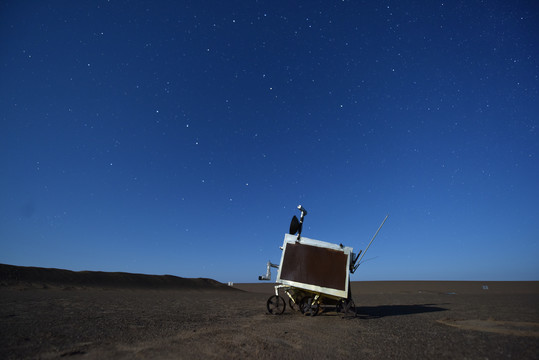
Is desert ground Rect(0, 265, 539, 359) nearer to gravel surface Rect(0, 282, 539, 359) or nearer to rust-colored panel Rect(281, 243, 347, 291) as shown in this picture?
gravel surface Rect(0, 282, 539, 359)

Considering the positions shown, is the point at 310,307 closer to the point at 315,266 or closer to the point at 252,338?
the point at 315,266

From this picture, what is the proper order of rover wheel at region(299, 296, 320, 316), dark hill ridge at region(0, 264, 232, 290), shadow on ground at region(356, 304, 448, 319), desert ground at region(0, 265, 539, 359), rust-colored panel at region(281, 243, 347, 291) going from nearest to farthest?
desert ground at region(0, 265, 539, 359)
rust-colored panel at region(281, 243, 347, 291)
rover wheel at region(299, 296, 320, 316)
shadow on ground at region(356, 304, 448, 319)
dark hill ridge at region(0, 264, 232, 290)

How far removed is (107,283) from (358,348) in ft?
106

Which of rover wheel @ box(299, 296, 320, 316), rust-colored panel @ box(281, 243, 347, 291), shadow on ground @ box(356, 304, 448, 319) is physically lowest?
shadow on ground @ box(356, 304, 448, 319)

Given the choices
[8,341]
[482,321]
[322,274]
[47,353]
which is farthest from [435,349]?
[8,341]

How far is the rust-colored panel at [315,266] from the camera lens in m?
12.8

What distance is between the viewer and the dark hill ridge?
2577 centimetres

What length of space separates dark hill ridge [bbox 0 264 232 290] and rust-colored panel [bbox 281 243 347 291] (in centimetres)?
2552

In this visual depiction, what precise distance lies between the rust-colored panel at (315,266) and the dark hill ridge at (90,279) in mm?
25519

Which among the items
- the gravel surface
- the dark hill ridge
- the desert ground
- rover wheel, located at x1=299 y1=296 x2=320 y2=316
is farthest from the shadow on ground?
the dark hill ridge

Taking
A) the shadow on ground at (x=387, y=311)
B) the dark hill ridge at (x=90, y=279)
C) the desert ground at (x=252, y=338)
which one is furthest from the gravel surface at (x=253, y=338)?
the dark hill ridge at (x=90, y=279)

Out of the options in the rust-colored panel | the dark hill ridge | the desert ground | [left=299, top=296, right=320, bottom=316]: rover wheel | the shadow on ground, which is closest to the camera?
the desert ground

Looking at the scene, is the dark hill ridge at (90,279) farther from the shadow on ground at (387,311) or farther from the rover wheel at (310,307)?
the shadow on ground at (387,311)

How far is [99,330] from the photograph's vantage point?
885 cm
